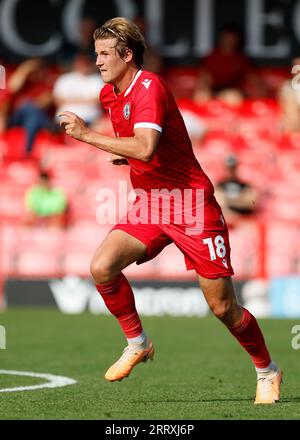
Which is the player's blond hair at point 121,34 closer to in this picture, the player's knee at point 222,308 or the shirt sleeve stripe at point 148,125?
the shirt sleeve stripe at point 148,125

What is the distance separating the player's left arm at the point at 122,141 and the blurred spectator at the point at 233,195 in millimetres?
8596

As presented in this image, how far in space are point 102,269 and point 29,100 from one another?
12329mm

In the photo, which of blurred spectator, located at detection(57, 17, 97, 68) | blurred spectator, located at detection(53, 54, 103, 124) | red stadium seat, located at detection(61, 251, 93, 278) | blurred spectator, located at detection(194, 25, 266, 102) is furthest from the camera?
blurred spectator, located at detection(194, 25, 266, 102)

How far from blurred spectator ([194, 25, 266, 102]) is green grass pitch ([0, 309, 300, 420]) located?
5.99m

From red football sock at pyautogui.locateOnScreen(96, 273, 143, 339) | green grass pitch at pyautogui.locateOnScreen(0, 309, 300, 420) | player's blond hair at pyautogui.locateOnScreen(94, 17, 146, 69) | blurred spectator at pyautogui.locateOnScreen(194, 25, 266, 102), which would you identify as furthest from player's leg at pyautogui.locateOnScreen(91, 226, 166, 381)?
blurred spectator at pyautogui.locateOnScreen(194, 25, 266, 102)

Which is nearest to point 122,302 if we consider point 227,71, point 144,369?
point 144,369

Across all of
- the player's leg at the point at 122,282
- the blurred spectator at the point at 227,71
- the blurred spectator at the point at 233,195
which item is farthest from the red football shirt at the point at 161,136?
the blurred spectator at the point at 227,71

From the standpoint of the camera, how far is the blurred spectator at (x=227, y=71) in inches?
746

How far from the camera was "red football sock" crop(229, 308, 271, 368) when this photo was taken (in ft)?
23.3

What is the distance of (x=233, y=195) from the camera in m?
15.6

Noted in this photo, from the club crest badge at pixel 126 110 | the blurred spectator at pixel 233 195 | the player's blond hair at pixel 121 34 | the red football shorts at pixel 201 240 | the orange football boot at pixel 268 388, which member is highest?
the player's blond hair at pixel 121 34

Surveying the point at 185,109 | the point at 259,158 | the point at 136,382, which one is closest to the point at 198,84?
the point at 185,109

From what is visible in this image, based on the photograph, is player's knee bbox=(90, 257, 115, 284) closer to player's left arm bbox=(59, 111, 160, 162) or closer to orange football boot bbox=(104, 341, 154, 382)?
orange football boot bbox=(104, 341, 154, 382)

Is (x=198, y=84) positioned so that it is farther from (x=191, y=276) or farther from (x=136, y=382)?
(x=136, y=382)
